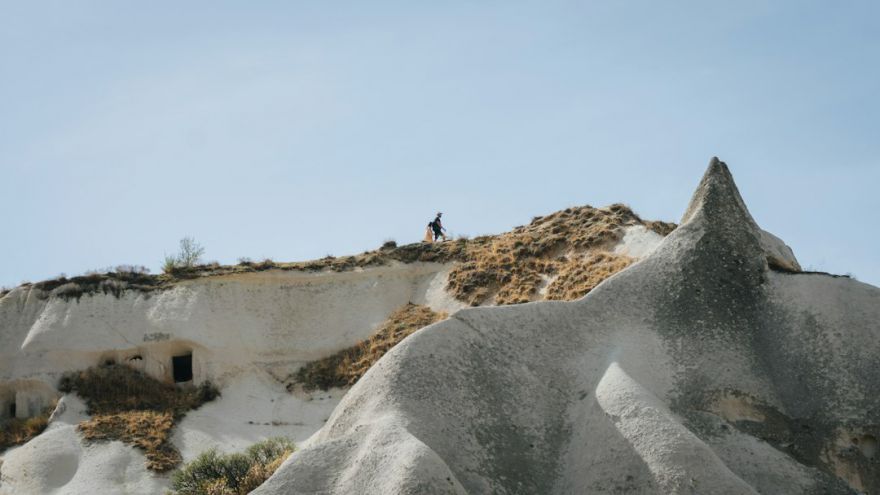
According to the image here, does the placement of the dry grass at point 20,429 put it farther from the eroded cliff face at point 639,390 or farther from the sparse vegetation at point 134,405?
the eroded cliff face at point 639,390

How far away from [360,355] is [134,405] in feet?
17.7

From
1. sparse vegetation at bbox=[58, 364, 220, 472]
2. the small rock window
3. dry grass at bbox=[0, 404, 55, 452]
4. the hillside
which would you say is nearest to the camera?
the hillside

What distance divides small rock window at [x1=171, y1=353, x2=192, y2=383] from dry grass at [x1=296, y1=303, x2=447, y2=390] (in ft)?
9.68

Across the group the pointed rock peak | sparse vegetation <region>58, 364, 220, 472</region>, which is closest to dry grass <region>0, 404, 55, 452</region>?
sparse vegetation <region>58, 364, 220, 472</region>

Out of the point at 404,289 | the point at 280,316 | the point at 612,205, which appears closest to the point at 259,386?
the point at 280,316

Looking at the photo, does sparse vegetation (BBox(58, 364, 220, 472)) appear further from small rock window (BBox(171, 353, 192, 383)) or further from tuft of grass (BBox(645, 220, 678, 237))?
tuft of grass (BBox(645, 220, 678, 237))

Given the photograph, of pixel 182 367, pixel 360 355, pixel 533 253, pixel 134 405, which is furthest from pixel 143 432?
pixel 533 253

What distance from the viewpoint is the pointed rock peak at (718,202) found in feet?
61.5

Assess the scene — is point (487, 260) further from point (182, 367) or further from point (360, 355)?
point (182, 367)

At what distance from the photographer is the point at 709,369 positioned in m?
17.1

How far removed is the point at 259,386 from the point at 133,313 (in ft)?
13.1

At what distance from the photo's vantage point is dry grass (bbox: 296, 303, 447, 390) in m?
34.8

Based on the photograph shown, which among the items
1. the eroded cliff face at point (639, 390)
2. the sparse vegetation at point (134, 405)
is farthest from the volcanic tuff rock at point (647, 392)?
the sparse vegetation at point (134, 405)

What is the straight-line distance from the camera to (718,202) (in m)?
18.9
